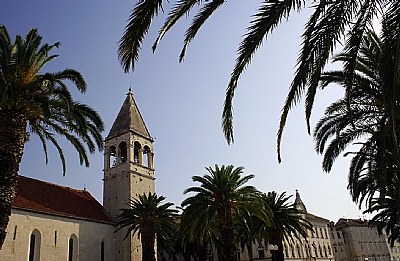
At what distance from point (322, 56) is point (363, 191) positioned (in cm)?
A: 2042

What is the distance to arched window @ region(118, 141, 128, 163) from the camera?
149 ft

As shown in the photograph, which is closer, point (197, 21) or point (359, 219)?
point (197, 21)

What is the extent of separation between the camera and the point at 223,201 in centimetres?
2488

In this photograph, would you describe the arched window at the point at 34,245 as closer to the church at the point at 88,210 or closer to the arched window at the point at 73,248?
the church at the point at 88,210

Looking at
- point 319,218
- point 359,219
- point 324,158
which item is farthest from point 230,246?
point 359,219

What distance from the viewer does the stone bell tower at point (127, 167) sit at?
4112cm

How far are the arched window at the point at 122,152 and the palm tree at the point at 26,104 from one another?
1109 inches

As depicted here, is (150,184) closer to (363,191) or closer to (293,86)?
(363,191)

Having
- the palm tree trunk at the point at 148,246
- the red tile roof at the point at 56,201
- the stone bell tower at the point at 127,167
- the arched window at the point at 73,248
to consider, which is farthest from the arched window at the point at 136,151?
the palm tree trunk at the point at 148,246

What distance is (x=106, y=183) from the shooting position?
45250 mm

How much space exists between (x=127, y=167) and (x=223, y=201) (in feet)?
69.4

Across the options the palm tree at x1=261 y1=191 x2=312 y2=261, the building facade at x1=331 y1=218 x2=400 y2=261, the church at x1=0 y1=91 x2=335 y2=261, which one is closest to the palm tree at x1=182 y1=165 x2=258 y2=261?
the palm tree at x1=261 y1=191 x2=312 y2=261

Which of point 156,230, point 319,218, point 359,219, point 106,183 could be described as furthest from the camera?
point 359,219

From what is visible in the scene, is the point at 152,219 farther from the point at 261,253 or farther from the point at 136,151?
the point at 261,253
